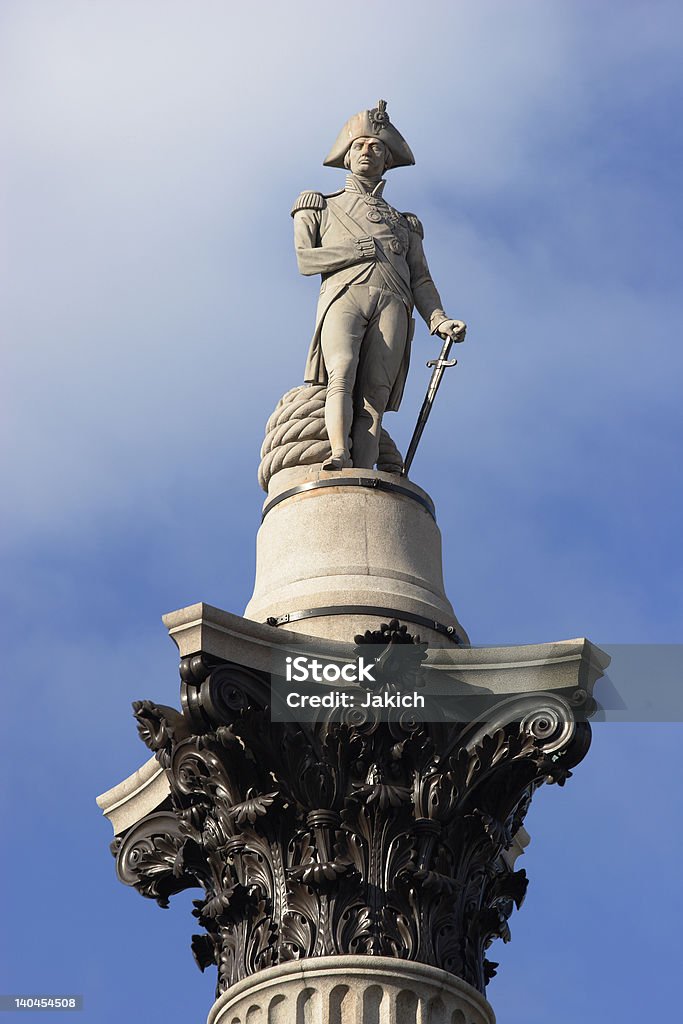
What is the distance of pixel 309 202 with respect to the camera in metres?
27.2

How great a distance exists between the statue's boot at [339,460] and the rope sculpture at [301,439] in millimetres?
661

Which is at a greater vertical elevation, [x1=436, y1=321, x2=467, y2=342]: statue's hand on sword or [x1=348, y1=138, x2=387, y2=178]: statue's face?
[x1=348, y1=138, x2=387, y2=178]: statue's face

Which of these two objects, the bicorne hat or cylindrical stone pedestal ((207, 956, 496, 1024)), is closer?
cylindrical stone pedestal ((207, 956, 496, 1024))

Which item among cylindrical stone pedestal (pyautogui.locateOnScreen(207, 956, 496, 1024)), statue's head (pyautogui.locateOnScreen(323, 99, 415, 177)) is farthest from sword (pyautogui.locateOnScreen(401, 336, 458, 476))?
cylindrical stone pedestal (pyautogui.locateOnScreen(207, 956, 496, 1024))

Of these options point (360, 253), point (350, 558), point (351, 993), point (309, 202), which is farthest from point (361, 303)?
point (351, 993)

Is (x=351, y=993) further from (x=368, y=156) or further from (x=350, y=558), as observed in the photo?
(x=368, y=156)

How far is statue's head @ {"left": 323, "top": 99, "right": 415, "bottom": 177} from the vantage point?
27906 millimetres

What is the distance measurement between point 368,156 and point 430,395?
3.56m

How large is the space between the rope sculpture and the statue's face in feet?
10.2

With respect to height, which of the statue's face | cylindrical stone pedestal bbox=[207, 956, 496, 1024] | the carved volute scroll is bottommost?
cylindrical stone pedestal bbox=[207, 956, 496, 1024]

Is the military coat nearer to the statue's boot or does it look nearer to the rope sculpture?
the rope sculpture

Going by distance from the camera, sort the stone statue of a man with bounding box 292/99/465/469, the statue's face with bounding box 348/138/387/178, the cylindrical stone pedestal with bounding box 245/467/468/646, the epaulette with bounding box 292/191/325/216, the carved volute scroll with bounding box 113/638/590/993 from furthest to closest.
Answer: the statue's face with bounding box 348/138/387/178 → the epaulette with bounding box 292/191/325/216 → the stone statue of a man with bounding box 292/99/465/469 → the cylindrical stone pedestal with bounding box 245/467/468/646 → the carved volute scroll with bounding box 113/638/590/993

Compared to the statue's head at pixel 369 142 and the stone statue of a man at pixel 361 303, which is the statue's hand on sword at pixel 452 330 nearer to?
the stone statue of a man at pixel 361 303

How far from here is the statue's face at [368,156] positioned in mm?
27781
